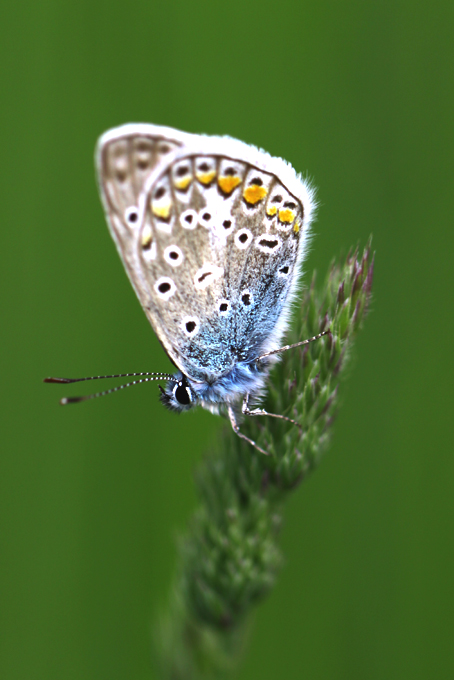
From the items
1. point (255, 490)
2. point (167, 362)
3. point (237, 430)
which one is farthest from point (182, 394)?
point (167, 362)

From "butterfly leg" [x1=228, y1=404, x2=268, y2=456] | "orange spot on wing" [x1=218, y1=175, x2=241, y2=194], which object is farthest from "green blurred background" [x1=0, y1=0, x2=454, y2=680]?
"orange spot on wing" [x1=218, y1=175, x2=241, y2=194]

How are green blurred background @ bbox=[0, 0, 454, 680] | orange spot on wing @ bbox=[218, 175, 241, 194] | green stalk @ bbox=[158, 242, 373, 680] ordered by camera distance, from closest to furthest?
green stalk @ bbox=[158, 242, 373, 680]
orange spot on wing @ bbox=[218, 175, 241, 194]
green blurred background @ bbox=[0, 0, 454, 680]

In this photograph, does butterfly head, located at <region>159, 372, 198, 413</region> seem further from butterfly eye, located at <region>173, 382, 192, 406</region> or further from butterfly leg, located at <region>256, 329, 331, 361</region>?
butterfly leg, located at <region>256, 329, 331, 361</region>

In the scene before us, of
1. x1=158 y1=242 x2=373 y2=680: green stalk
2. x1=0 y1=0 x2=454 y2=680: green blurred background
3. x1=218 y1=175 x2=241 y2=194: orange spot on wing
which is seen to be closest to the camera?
x1=158 y1=242 x2=373 y2=680: green stalk

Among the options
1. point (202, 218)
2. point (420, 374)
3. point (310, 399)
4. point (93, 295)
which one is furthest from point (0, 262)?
point (420, 374)

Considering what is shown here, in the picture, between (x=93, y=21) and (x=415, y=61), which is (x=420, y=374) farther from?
(x=93, y=21)

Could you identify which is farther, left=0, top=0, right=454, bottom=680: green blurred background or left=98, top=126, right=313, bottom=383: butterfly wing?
left=0, top=0, right=454, bottom=680: green blurred background

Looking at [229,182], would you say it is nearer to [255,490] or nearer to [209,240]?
[209,240]
